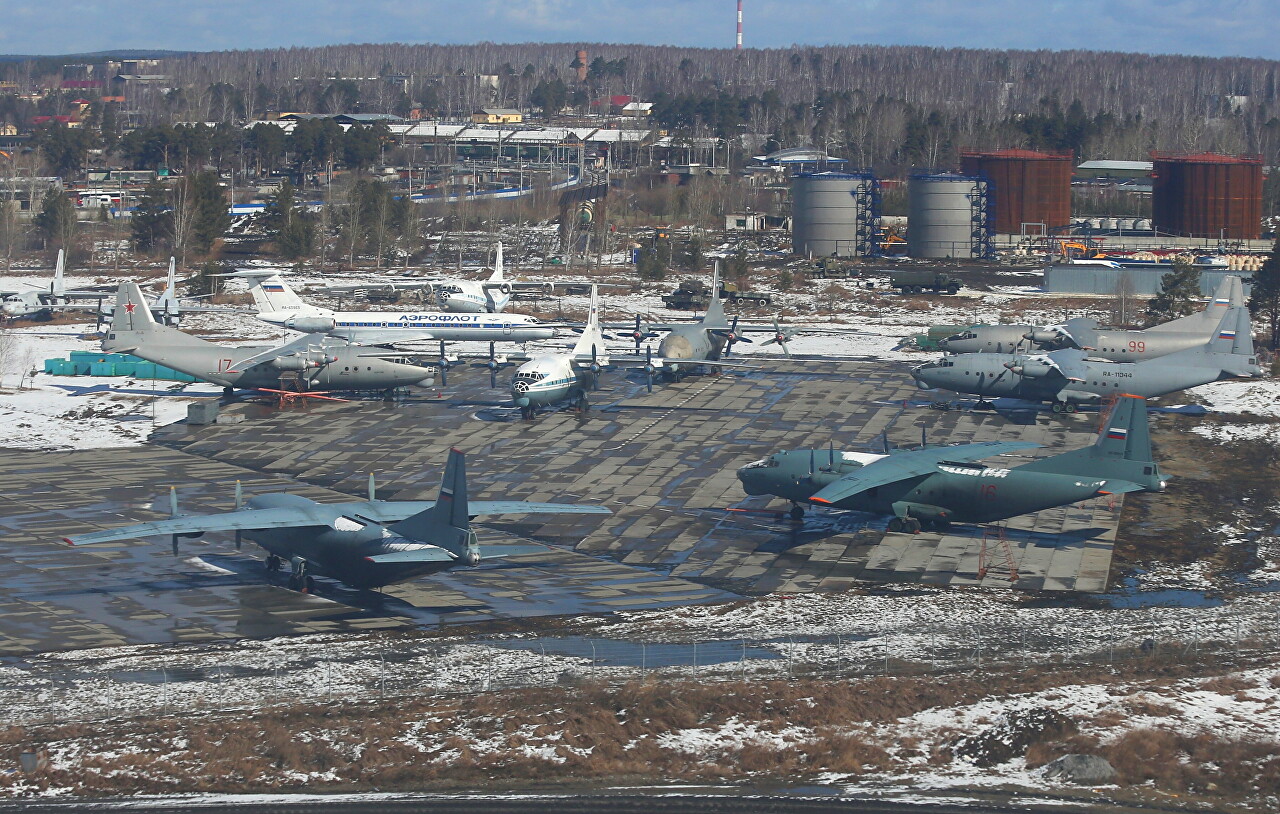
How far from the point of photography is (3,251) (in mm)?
157625

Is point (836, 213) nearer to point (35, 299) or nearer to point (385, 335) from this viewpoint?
point (385, 335)

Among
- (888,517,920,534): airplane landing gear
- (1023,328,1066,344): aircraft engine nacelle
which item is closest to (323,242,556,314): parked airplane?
(1023,328,1066,344): aircraft engine nacelle

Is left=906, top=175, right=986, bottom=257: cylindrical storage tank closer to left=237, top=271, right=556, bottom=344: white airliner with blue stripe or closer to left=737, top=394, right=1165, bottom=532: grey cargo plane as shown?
left=237, top=271, right=556, bottom=344: white airliner with blue stripe

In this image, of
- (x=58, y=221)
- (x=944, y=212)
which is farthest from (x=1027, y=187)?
(x=58, y=221)

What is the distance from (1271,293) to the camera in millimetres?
102250

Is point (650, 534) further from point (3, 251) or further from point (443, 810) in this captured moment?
point (3, 251)

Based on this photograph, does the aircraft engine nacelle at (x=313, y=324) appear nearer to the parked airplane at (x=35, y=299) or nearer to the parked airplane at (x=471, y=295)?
the parked airplane at (x=471, y=295)

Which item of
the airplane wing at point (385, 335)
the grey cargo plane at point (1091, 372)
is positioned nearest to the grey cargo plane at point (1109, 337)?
the grey cargo plane at point (1091, 372)

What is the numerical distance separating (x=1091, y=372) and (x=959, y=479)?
28.1 meters

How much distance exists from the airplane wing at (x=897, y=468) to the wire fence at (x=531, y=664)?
33.1 ft

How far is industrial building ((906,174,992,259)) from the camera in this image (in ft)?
522

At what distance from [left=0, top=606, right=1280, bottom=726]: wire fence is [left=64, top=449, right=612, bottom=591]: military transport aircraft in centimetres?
298

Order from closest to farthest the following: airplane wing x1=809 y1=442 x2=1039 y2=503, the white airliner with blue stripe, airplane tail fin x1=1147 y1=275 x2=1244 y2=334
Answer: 1. airplane wing x1=809 y1=442 x2=1039 y2=503
2. airplane tail fin x1=1147 y1=275 x2=1244 y2=334
3. the white airliner with blue stripe

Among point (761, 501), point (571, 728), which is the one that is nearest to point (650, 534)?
point (761, 501)
